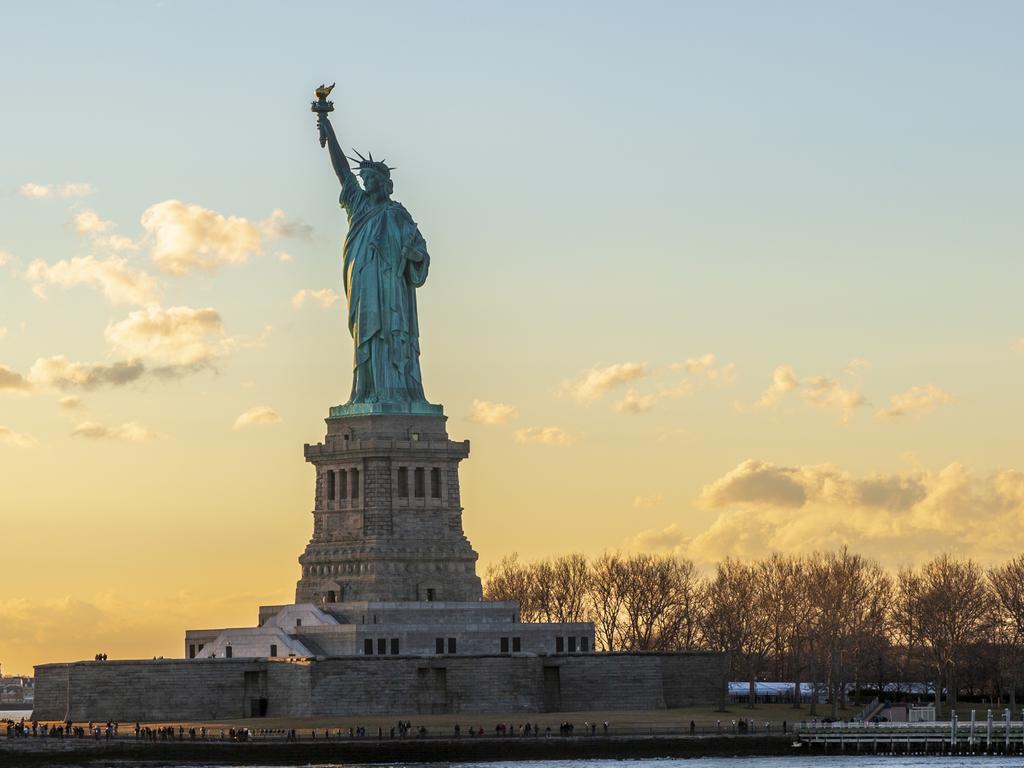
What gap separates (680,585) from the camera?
151750 mm

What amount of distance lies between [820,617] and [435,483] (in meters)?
25.0

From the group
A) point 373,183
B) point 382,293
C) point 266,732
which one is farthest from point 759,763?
point 373,183

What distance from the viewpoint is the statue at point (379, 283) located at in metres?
125

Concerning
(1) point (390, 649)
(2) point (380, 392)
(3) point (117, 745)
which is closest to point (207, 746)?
(3) point (117, 745)

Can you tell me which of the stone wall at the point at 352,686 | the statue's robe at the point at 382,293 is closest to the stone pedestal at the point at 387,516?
the statue's robe at the point at 382,293

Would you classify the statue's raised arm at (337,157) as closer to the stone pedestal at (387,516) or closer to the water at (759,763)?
the stone pedestal at (387,516)

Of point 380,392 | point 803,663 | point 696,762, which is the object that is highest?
point 380,392

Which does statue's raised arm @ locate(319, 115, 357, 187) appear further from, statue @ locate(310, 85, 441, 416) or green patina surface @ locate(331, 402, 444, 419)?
green patina surface @ locate(331, 402, 444, 419)

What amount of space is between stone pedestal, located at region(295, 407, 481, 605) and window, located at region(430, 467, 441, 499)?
0.05 metres

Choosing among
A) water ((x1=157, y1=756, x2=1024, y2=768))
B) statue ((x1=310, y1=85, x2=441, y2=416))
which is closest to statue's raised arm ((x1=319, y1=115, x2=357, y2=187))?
statue ((x1=310, y1=85, x2=441, y2=416))

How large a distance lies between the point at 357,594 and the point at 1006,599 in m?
37.2

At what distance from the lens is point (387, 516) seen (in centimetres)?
12244

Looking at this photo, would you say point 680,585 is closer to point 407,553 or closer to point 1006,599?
point 1006,599

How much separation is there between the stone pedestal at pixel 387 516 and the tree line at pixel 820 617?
14.6 meters
